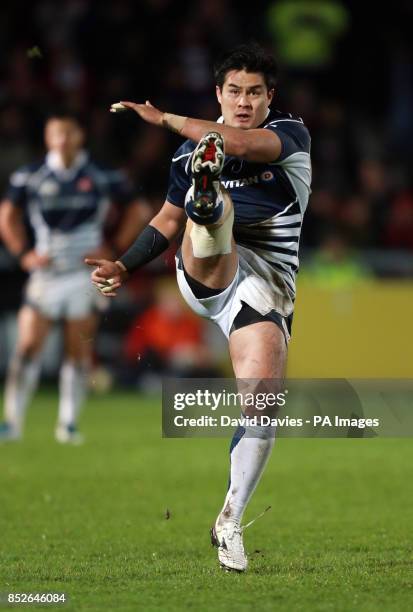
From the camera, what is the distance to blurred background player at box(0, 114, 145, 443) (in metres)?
10.8

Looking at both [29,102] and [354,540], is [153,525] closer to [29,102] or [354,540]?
[354,540]

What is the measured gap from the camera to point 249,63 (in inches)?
219

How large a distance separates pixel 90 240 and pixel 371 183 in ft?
22.3

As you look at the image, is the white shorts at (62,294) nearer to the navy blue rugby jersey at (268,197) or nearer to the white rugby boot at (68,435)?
the white rugby boot at (68,435)

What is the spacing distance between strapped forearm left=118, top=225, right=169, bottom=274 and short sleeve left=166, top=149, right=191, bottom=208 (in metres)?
0.16

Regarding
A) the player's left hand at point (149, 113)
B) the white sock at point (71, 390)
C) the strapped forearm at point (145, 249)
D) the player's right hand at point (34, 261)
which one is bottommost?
the white sock at point (71, 390)

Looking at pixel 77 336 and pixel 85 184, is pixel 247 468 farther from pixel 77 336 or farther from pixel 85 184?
pixel 85 184

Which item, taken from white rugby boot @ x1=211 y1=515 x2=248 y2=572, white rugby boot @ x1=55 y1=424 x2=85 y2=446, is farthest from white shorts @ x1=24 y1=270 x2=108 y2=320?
white rugby boot @ x1=211 y1=515 x2=248 y2=572

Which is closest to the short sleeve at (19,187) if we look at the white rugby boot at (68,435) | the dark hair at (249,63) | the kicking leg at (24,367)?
the kicking leg at (24,367)

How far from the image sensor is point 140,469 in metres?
9.28

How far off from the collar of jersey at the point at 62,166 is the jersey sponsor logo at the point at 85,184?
0.26 ft

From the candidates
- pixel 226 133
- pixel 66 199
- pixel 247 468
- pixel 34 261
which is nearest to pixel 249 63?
pixel 226 133

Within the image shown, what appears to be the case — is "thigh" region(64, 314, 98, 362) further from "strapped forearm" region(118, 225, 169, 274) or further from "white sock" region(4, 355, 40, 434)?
"strapped forearm" region(118, 225, 169, 274)

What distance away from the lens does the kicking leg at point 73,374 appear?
10.8m
